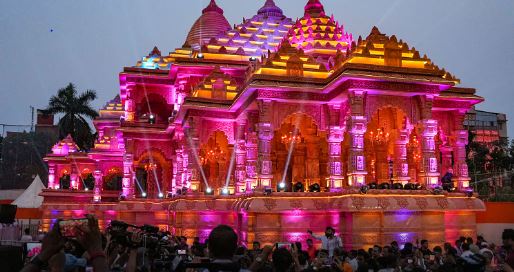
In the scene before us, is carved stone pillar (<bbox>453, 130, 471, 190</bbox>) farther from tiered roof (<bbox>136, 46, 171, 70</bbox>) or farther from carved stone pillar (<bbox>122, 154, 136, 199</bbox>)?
tiered roof (<bbox>136, 46, 171, 70</bbox>)

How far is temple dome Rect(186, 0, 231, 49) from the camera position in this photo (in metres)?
38.2

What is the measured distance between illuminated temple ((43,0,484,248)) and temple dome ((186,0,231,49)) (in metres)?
2.34

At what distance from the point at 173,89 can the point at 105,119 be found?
9084 millimetres

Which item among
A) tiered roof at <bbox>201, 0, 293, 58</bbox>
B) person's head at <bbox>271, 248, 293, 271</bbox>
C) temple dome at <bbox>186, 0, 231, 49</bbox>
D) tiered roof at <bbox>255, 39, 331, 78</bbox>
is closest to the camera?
person's head at <bbox>271, 248, 293, 271</bbox>

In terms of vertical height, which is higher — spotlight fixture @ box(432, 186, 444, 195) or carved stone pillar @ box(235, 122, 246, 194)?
carved stone pillar @ box(235, 122, 246, 194)

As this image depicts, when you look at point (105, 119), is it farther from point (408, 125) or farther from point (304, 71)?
point (408, 125)

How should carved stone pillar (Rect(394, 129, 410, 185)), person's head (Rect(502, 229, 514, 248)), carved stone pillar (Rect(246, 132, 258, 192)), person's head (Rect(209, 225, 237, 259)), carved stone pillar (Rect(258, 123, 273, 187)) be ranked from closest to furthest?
1. person's head (Rect(209, 225, 237, 259))
2. person's head (Rect(502, 229, 514, 248))
3. carved stone pillar (Rect(258, 123, 273, 187))
4. carved stone pillar (Rect(246, 132, 258, 192))
5. carved stone pillar (Rect(394, 129, 410, 185))

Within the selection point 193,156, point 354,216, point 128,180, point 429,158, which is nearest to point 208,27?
point 128,180

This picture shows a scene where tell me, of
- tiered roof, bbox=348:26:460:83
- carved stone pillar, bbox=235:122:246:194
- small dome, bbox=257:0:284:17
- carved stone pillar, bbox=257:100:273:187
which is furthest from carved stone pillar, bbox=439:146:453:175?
small dome, bbox=257:0:284:17

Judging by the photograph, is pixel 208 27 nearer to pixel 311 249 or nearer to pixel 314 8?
pixel 314 8

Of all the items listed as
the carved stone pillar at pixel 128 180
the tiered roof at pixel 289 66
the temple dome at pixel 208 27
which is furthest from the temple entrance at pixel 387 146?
the temple dome at pixel 208 27

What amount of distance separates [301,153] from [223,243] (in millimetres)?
23649

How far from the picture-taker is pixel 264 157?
20328 mm

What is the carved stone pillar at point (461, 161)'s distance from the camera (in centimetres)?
2191
